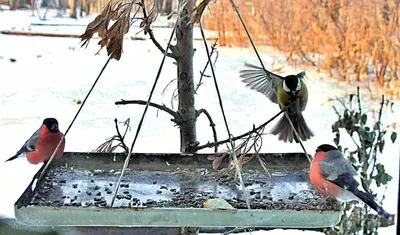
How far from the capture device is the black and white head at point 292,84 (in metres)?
1.24

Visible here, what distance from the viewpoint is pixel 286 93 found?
1.28 m

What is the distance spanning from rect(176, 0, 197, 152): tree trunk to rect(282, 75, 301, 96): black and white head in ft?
0.93

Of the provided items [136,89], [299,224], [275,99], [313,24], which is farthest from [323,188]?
[313,24]

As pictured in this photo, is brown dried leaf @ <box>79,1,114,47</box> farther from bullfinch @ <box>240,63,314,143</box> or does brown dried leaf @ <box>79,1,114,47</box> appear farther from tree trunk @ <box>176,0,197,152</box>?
bullfinch @ <box>240,63,314,143</box>

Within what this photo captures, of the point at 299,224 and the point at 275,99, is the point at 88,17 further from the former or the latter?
the point at 299,224

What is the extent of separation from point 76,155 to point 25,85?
1.10 meters

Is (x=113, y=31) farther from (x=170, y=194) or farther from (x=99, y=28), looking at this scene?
(x=170, y=194)

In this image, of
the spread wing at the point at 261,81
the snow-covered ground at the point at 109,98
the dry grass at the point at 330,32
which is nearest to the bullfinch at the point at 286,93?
the spread wing at the point at 261,81

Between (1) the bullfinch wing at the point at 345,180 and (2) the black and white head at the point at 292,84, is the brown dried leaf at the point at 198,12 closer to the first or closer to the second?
(1) the bullfinch wing at the point at 345,180

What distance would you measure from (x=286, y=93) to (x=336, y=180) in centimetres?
41

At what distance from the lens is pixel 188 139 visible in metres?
1.08

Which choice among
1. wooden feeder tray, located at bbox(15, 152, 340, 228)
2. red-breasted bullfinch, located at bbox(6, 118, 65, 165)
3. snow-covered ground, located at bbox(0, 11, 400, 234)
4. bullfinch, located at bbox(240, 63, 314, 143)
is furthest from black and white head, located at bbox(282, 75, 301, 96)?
snow-covered ground, located at bbox(0, 11, 400, 234)

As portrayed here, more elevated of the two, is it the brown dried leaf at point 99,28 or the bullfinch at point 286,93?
the brown dried leaf at point 99,28

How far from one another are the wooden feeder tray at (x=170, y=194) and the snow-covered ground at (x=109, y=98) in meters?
0.91
